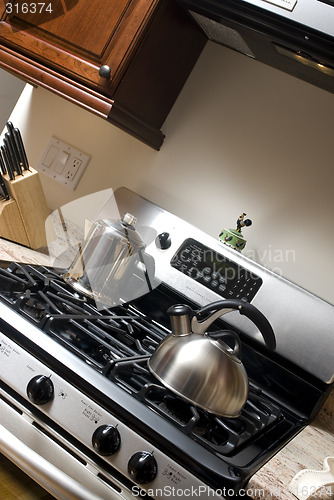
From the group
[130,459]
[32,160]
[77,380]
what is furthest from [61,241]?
[130,459]

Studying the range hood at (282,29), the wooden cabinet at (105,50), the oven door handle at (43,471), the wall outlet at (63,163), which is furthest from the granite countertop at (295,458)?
the range hood at (282,29)

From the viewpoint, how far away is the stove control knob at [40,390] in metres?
0.97

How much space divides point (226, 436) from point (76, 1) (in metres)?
1.17

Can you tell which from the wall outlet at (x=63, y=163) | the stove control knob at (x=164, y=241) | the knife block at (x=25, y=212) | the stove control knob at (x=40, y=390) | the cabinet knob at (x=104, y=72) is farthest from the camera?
the wall outlet at (x=63, y=163)

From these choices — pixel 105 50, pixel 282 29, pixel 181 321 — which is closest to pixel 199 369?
pixel 181 321

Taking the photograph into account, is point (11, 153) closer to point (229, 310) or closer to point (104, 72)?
point (104, 72)

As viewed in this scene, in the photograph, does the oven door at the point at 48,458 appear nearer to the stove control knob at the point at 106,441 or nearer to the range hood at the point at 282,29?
the stove control knob at the point at 106,441

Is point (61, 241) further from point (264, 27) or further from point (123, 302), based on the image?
point (264, 27)

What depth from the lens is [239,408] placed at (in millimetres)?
1031

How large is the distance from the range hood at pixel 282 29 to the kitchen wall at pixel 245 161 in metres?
0.09

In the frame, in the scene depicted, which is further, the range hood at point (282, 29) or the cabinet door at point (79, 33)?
the cabinet door at point (79, 33)

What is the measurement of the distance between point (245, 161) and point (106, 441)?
937 mm

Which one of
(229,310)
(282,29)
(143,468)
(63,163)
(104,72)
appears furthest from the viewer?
(63,163)

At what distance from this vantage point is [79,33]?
150cm
